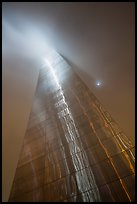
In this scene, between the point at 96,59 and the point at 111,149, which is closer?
the point at 111,149

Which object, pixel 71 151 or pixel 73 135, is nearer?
pixel 71 151

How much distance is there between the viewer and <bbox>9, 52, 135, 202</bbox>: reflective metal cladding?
331 cm

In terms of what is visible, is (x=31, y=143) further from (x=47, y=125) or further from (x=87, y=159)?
(x=87, y=159)

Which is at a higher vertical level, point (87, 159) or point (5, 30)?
point (5, 30)

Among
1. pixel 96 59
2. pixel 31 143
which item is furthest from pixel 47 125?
pixel 96 59

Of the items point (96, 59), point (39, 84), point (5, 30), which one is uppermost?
point (5, 30)

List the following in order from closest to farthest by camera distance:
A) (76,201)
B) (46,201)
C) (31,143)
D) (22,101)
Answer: (76,201), (46,201), (31,143), (22,101)

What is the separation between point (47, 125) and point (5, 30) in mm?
2483

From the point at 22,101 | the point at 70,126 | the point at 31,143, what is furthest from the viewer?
the point at 22,101

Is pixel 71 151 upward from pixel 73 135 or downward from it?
downward

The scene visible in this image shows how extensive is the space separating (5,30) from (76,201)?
4.05 metres

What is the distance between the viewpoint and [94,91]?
4.76m

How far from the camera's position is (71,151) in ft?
13.0

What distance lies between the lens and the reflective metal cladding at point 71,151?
3314mm
